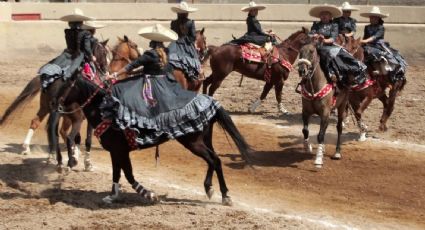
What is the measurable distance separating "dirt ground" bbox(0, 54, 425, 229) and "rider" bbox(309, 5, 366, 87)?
5.37 ft

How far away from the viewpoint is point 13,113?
1188 cm

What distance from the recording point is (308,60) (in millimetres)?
12672

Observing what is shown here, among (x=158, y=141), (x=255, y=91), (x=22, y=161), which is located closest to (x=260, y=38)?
(x=255, y=91)

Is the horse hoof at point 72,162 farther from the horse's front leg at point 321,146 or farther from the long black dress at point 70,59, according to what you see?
the horse's front leg at point 321,146

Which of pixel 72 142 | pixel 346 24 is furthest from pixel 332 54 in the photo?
pixel 72 142

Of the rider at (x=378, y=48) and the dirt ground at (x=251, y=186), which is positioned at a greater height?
the rider at (x=378, y=48)

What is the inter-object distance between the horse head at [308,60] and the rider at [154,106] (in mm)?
3333

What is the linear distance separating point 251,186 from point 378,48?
6.14 m

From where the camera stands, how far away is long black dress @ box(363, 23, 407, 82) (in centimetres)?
1571

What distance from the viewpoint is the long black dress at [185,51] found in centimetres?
1416

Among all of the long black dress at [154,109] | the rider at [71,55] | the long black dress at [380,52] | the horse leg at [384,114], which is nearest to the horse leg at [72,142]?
the rider at [71,55]

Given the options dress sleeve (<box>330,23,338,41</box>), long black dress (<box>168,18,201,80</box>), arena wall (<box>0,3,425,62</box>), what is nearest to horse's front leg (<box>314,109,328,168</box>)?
dress sleeve (<box>330,23,338,41</box>)

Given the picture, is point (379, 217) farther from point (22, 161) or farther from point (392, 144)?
point (22, 161)

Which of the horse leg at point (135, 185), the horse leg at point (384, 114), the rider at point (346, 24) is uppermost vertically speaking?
the rider at point (346, 24)
